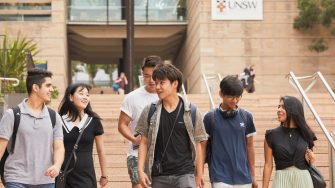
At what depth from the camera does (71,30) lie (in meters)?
34.5

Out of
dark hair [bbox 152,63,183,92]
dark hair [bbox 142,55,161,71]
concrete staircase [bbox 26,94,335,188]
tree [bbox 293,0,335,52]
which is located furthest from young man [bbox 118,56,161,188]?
tree [bbox 293,0,335,52]

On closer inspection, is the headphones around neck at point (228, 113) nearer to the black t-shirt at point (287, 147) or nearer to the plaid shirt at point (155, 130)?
the black t-shirt at point (287, 147)

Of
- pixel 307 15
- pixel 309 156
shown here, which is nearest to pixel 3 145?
pixel 309 156

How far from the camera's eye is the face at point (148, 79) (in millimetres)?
6879

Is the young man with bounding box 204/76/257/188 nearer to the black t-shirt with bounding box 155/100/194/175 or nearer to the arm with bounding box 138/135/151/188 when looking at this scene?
the black t-shirt with bounding box 155/100/194/175

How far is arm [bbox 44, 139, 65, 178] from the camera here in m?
5.73

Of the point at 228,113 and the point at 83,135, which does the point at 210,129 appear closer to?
the point at 228,113

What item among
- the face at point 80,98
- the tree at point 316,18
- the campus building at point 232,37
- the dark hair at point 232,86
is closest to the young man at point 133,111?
the face at point 80,98

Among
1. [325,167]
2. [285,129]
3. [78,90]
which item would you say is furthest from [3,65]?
[285,129]

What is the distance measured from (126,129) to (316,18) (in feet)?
80.3

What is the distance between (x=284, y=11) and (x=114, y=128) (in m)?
19.9

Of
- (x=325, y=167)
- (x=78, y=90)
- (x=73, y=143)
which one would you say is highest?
(x=78, y=90)

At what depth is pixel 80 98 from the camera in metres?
7.14

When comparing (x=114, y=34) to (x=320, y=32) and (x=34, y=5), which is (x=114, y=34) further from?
(x=320, y=32)
